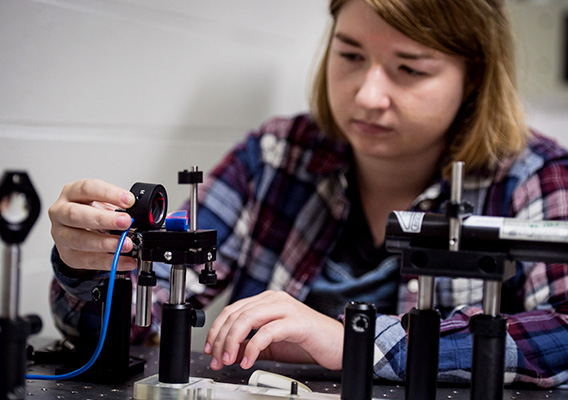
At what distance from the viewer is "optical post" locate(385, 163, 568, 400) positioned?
0.72 meters

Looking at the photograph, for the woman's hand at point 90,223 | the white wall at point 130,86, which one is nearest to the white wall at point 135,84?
the white wall at point 130,86

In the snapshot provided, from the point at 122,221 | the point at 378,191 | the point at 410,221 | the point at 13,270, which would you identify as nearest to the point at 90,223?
the point at 122,221

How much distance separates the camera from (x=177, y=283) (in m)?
0.81

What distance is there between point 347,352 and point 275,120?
96 cm

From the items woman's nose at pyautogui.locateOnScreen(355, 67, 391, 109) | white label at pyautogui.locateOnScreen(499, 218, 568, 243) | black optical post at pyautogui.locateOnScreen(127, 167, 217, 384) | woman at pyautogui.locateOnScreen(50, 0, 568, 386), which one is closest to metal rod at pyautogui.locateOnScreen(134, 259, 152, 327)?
black optical post at pyautogui.locateOnScreen(127, 167, 217, 384)

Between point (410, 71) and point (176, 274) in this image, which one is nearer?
point (176, 274)

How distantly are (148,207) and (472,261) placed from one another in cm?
39

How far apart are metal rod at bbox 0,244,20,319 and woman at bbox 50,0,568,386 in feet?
0.92

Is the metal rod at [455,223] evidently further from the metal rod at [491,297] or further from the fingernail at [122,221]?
the fingernail at [122,221]

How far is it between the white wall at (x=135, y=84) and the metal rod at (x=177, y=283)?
0.54 m

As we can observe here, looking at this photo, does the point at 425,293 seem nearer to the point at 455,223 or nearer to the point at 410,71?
the point at 455,223

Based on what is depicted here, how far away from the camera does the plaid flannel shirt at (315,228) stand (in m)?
1.08

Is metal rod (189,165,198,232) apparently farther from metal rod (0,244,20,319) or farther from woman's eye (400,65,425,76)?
woman's eye (400,65,425,76)

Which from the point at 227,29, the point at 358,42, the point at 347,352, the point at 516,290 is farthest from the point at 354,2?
the point at 347,352
